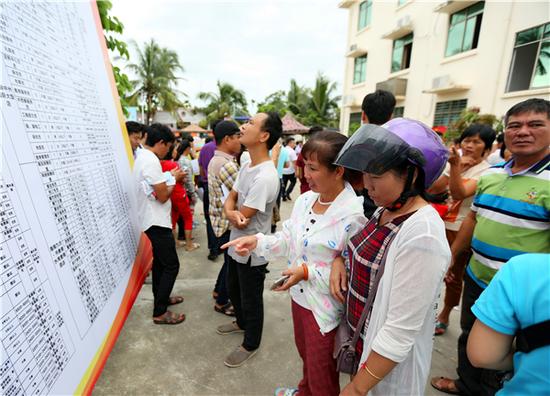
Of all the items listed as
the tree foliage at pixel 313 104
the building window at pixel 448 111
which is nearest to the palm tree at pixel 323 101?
the tree foliage at pixel 313 104

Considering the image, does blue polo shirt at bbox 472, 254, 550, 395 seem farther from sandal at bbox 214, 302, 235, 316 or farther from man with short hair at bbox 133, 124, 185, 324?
sandal at bbox 214, 302, 235, 316

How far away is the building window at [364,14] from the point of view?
14.8 m

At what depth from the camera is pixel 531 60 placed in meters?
7.93

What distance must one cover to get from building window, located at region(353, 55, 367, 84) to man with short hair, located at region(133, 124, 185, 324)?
50.8 feet

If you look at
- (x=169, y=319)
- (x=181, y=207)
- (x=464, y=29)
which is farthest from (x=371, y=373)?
(x=464, y=29)

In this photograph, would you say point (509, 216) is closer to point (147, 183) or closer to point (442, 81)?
point (147, 183)

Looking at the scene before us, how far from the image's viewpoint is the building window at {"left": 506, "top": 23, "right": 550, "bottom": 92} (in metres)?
7.52

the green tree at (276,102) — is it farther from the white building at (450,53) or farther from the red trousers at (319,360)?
the red trousers at (319,360)

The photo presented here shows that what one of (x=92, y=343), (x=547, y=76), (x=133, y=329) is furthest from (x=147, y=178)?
(x=547, y=76)

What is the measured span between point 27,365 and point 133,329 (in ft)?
6.92

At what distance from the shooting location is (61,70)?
1163mm

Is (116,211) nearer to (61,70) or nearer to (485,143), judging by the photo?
(61,70)

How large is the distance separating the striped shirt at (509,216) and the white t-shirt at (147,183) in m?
2.35

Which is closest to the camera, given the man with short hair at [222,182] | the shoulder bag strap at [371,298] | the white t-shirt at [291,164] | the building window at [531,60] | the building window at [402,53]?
the shoulder bag strap at [371,298]
